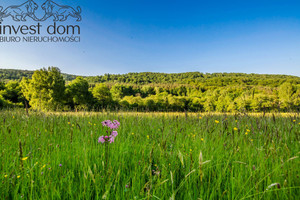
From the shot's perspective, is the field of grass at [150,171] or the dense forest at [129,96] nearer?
the field of grass at [150,171]

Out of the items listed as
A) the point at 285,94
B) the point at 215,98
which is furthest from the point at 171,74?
the point at 285,94

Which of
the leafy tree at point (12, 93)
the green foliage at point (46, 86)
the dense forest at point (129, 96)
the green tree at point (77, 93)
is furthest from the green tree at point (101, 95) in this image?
the leafy tree at point (12, 93)

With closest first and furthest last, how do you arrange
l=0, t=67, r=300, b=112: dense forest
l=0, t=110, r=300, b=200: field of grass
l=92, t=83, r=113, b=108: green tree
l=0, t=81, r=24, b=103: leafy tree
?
l=0, t=110, r=300, b=200: field of grass, l=0, t=67, r=300, b=112: dense forest, l=0, t=81, r=24, b=103: leafy tree, l=92, t=83, r=113, b=108: green tree

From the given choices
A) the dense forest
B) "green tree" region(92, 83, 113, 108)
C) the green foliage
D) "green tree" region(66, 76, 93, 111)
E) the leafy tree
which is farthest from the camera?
"green tree" region(92, 83, 113, 108)

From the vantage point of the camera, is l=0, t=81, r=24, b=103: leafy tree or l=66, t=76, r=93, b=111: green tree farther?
l=0, t=81, r=24, b=103: leafy tree

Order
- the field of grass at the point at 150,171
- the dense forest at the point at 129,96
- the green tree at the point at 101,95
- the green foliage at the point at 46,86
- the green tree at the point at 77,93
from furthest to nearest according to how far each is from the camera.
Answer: the green tree at the point at 101,95
the green tree at the point at 77,93
the green foliage at the point at 46,86
the dense forest at the point at 129,96
the field of grass at the point at 150,171

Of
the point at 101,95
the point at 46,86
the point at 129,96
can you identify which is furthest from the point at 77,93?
the point at 129,96

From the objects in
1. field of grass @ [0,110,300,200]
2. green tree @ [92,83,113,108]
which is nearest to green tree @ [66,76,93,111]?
green tree @ [92,83,113,108]

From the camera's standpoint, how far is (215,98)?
238 feet

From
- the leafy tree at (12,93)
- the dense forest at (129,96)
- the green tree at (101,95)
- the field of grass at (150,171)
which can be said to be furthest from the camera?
the green tree at (101,95)

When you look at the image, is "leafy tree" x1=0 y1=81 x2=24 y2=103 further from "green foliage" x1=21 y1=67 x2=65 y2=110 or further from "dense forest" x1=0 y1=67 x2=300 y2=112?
"green foliage" x1=21 y1=67 x2=65 y2=110

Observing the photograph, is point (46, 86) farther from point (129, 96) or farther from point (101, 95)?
Answer: point (129, 96)

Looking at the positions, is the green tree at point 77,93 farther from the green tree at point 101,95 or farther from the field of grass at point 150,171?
the field of grass at point 150,171

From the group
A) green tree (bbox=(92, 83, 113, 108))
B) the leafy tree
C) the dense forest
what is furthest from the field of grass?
the leafy tree
